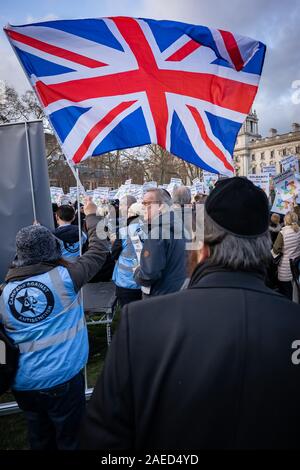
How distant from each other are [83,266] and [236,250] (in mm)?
1501

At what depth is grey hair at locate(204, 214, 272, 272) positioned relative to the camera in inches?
46.0

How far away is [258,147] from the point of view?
93188 mm

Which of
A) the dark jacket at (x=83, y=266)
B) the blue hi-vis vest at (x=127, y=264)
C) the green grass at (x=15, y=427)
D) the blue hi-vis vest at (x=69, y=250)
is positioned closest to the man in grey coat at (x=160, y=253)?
the dark jacket at (x=83, y=266)

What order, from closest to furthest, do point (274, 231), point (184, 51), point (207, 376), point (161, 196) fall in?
point (207, 376) < point (184, 51) < point (161, 196) < point (274, 231)

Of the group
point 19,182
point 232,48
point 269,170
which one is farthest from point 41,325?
point 269,170

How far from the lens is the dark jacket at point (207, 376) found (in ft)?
3.36

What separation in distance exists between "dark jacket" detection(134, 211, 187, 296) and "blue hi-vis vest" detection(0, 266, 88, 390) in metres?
1.01

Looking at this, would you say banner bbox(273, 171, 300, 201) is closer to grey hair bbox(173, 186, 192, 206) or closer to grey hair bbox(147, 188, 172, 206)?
grey hair bbox(173, 186, 192, 206)

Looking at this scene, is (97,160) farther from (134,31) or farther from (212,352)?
(212,352)

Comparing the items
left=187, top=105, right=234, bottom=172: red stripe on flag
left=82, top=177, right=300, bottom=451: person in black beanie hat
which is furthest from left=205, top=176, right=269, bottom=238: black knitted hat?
left=187, top=105, right=234, bottom=172: red stripe on flag

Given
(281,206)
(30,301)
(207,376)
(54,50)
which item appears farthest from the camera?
(281,206)

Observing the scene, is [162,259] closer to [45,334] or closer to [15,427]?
[45,334]

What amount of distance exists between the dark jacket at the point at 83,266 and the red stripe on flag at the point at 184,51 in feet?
5.38

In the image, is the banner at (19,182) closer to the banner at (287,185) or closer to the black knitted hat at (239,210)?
the black knitted hat at (239,210)
